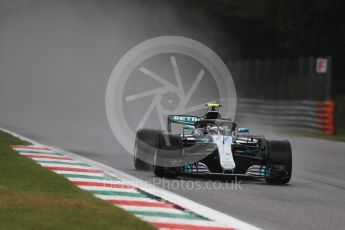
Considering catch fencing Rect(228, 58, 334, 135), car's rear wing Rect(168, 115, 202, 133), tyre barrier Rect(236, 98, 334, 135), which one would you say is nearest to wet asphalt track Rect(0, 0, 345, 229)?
tyre barrier Rect(236, 98, 334, 135)

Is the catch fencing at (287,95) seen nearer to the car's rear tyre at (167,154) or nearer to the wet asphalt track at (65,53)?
the wet asphalt track at (65,53)

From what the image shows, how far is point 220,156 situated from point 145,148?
156 centimetres

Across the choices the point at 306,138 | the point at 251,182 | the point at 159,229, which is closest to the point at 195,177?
the point at 251,182

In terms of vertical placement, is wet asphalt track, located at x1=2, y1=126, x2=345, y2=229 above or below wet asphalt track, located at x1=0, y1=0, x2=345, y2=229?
below

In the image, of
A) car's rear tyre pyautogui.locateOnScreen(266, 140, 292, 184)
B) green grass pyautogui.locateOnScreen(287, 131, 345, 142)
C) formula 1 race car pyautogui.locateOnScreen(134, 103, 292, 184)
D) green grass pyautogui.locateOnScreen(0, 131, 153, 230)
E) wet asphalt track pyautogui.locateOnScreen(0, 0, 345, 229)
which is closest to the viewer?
green grass pyautogui.locateOnScreen(0, 131, 153, 230)

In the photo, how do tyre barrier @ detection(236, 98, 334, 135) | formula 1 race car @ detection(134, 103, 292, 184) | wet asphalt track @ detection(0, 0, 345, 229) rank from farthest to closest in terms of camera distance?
wet asphalt track @ detection(0, 0, 345, 229) → tyre barrier @ detection(236, 98, 334, 135) → formula 1 race car @ detection(134, 103, 292, 184)

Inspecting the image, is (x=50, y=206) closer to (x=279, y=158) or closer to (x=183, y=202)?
(x=183, y=202)

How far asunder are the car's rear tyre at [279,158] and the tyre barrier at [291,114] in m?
15.3

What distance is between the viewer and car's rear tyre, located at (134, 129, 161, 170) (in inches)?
505

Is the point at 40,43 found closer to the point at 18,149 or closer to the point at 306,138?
the point at 306,138

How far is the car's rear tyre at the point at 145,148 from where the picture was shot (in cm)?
1284

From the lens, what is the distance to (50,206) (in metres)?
8.48

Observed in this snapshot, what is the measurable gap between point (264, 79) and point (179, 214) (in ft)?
89.8

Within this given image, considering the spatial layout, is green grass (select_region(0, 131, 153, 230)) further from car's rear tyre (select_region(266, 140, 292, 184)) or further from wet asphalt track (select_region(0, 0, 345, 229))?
wet asphalt track (select_region(0, 0, 345, 229))
